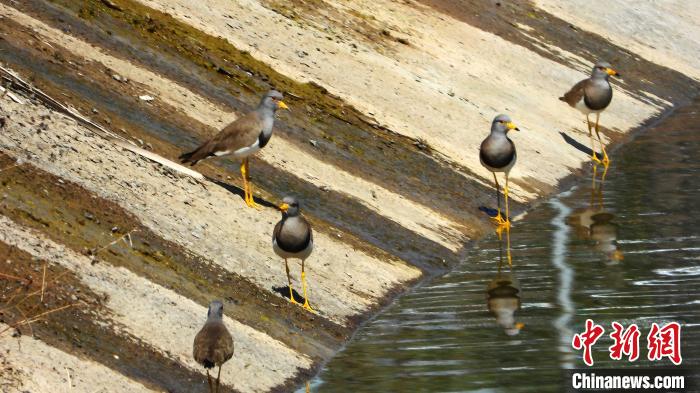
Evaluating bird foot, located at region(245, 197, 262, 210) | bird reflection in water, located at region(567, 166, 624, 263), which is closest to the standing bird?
bird reflection in water, located at region(567, 166, 624, 263)

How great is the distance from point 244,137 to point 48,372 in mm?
8651

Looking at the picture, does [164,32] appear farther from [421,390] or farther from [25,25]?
[421,390]

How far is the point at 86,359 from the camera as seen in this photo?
1881 cm

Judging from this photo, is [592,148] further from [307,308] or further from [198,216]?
[307,308]

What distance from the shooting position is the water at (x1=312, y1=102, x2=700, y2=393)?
20266 mm

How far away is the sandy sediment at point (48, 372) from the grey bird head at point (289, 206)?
4.42 metres

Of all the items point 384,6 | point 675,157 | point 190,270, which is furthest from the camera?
point 384,6

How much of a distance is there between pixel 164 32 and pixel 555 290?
14.1 meters

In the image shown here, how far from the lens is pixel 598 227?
97.9 ft

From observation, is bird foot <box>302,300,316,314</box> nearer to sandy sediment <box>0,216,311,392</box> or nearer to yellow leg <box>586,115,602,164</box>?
sandy sediment <box>0,216,311,392</box>

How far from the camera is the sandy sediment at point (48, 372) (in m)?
17.8

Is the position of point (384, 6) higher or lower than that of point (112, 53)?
higher

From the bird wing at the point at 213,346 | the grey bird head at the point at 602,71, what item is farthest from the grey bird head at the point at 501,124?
the bird wing at the point at 213,346

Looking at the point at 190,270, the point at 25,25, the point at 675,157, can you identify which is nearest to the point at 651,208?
the point at 675,157
